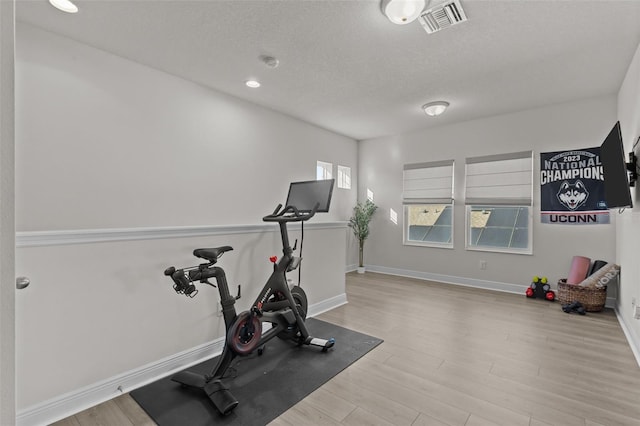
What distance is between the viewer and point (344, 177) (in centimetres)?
604

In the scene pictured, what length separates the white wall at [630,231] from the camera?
2.61m

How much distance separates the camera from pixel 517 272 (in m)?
4.46

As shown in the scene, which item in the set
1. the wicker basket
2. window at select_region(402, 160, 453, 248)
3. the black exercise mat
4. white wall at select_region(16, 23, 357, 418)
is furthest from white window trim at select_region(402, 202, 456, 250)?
the black exercise mat

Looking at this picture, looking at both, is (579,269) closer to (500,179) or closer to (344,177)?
(500,179)

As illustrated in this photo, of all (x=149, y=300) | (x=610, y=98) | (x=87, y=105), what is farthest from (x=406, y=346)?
(x=610, y=98)

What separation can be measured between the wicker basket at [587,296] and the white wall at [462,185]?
0.37 meters

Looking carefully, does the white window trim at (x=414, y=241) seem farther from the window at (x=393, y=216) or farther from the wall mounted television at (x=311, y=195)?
the wall mounted television at (x=311, y=195)

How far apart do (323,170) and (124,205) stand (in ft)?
10.8

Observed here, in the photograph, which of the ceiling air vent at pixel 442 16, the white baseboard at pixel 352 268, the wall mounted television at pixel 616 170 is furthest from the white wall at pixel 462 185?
the ceiling air vent at pixel 442 16

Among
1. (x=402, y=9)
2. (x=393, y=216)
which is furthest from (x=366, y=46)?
(x=393, y=216)

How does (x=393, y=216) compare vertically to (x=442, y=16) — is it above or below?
below

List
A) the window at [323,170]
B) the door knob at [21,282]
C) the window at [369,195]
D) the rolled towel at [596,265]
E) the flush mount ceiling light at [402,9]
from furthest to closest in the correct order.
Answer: the window at [369,195] → the window at [323,170] → the rolled towel at [596,265] → the flush mount ceiling light at [402,9] → the door knob at [21,282]

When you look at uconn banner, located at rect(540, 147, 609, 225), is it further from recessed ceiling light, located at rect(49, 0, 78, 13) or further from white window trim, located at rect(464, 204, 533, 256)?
recessed ceiling light, located at rect(49, 0, 78, 13)

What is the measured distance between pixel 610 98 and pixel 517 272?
2.54 m
